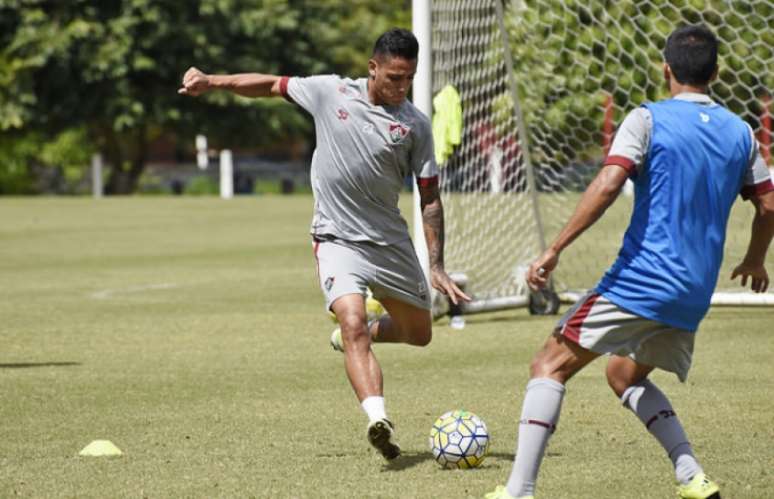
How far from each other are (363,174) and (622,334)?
6.94 ft

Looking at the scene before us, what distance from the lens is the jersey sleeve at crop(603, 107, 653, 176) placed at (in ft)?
18.0

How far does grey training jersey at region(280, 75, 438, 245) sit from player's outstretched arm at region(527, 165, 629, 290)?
203cm

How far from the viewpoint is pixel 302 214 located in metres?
32.8

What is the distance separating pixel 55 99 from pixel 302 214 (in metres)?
20.1

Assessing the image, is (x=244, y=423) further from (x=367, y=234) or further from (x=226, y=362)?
(x=226, y=362)

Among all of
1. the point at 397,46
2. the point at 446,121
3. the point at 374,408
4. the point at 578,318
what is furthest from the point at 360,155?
the point at 446,121

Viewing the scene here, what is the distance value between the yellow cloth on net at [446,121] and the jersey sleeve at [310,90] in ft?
20.3

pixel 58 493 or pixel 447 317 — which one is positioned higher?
pixel 58 493

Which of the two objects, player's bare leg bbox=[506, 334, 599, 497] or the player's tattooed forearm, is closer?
player's bare leg bbox=[506, 334, 599, 497]

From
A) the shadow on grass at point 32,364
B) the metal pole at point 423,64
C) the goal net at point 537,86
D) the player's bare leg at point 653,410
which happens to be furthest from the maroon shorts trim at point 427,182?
the goal net at point 537,86

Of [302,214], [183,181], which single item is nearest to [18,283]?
[302,214]

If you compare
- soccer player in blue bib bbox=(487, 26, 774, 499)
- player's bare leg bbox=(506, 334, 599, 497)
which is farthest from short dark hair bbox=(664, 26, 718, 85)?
player's bare leg bbox=(506, 334, 599, 497)

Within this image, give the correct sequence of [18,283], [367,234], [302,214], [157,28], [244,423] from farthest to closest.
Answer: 1. [157,28]
2. [302,214]
3. [18,283]
4. [244,423]
5. [367,234]

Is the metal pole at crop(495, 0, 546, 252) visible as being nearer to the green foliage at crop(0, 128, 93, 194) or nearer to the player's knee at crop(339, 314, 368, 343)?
the player's knee at crop(339, 314, 368, 343)
